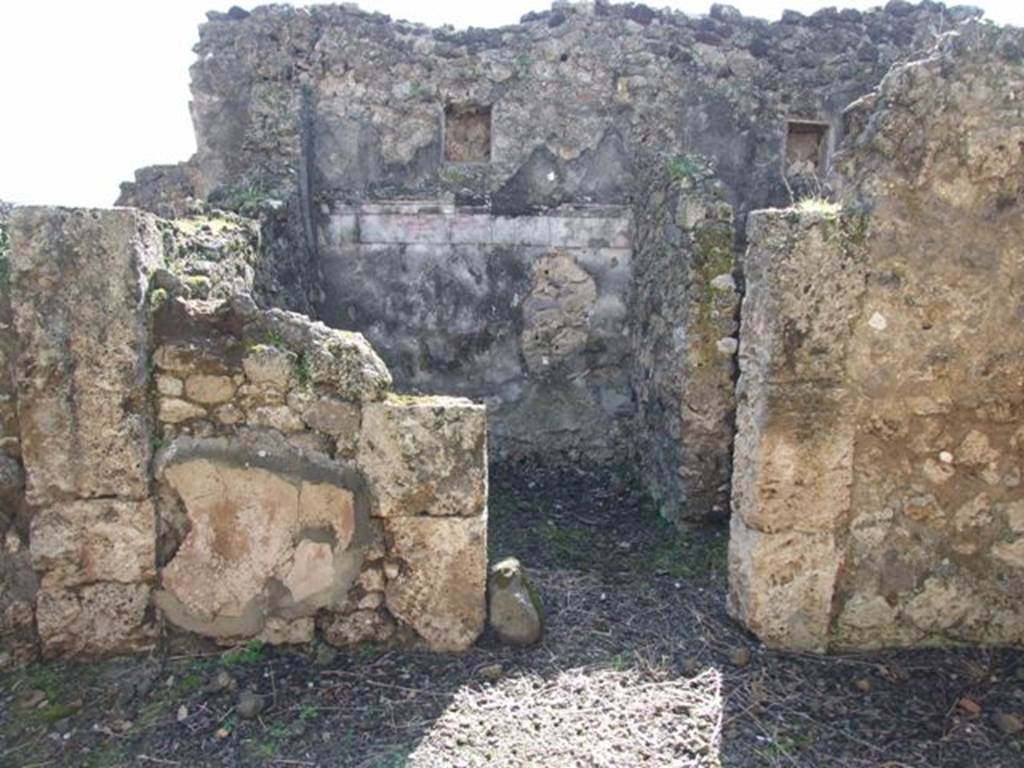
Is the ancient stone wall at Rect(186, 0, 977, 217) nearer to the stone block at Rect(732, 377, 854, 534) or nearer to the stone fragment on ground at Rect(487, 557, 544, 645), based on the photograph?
the stone block at Rect(732, 377, 854, 534)

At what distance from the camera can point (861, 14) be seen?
292 inches

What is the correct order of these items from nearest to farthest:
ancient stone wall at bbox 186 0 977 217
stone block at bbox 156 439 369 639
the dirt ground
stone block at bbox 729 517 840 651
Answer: the dirt ground → stone block at bbox 156 439 369 639 → stone block at bbox 729 517 840 651 → ancient stone wall at bbox 186 0 977 217

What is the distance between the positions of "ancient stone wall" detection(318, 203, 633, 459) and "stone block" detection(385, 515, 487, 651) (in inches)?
144

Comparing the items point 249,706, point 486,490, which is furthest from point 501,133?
point 249,706

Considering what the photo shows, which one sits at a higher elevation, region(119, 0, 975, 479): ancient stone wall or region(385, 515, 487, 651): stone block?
region(119, 0, 975, 479): ancient stone wall

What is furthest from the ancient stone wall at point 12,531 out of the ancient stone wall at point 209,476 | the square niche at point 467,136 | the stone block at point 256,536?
the square niche at point 467,136

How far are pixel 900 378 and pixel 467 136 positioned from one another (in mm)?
4964

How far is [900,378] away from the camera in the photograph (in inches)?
137

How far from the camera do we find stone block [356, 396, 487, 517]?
3.49 metres

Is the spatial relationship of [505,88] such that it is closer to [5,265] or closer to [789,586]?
[5,265]

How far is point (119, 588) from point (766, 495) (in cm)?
285

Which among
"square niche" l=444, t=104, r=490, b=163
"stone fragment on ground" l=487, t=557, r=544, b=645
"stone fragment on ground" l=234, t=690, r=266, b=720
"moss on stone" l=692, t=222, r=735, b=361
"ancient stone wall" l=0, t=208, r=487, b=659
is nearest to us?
"stone fragment on ground" l=234, t=690, r=266, b=720

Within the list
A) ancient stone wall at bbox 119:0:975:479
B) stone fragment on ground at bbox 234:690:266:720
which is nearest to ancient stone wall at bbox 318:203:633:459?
ancient stone wall at bbox 119:0:975:479

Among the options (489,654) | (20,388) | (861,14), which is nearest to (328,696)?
(489,654)
